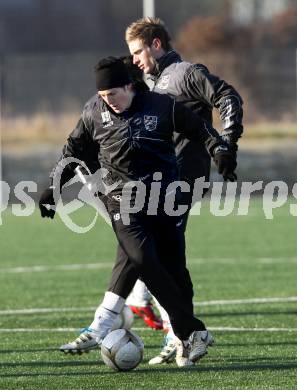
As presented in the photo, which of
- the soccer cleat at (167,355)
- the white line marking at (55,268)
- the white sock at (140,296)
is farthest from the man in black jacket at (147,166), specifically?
the white line marking at (55,268)

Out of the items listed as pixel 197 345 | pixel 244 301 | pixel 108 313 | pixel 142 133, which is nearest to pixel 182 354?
pixel 197 345

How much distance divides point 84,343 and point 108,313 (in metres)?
0.25

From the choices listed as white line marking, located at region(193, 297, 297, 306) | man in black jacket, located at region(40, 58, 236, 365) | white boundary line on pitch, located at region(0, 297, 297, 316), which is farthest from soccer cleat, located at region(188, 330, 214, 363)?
white line marking, located at region(193, 297, 297, 306)

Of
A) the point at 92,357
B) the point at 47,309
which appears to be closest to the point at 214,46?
the point at 47,309

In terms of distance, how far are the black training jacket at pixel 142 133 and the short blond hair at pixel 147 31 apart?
2.48ft

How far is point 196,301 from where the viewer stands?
1038 centimetres

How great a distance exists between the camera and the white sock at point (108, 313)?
742 cm

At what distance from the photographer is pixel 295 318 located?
30.0 feet

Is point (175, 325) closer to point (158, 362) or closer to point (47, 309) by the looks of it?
point (158, 362)

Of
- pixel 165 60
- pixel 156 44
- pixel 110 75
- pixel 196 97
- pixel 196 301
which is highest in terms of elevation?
pixel 156 44

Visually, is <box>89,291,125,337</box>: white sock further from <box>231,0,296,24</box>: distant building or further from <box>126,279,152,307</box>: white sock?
<box>231,0,296,24</box>: distant building

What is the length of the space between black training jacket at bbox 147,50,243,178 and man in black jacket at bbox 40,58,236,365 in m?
0.40

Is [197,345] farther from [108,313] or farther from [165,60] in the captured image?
[165,60]

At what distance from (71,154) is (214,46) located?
29460 millimetres
